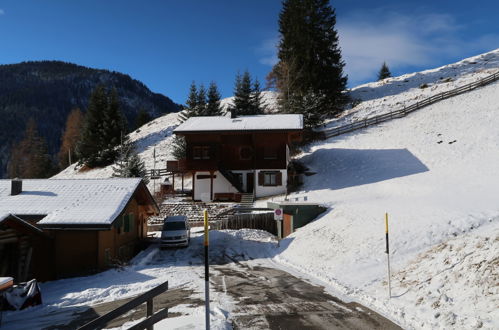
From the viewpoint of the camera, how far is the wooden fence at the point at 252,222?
89.9 feet

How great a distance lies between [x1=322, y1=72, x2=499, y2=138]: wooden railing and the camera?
4616cm

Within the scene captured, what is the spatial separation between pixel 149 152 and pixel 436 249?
51130mm

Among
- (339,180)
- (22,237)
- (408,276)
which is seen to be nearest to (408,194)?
(339,180)

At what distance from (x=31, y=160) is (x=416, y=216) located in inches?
2694

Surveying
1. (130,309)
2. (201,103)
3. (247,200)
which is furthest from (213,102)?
(130,309)

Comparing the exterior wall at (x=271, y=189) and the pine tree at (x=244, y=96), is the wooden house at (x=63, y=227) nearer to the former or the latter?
the exterior wall at (x=271, y=189)

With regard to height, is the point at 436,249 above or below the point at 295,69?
below

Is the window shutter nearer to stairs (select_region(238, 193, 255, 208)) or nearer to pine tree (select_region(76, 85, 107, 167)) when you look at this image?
stairs (select_region(238, 193, 255, 208))

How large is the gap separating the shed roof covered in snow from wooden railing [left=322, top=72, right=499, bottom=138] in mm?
31460

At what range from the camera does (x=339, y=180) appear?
33.1 metres

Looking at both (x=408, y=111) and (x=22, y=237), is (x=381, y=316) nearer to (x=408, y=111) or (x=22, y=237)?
(x=22, y=237)

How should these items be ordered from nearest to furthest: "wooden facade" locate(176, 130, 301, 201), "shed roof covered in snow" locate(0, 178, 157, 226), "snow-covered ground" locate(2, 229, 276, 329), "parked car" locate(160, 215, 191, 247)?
1. "snow-covered ground" locate(2, 229, 276, 329)
2. "shed roof covered in snow" locate(0, 178, 157, 226)
3. "parked car" locate(160, 215, 191, 247)
4. "wooden facade" locate(176, 130, 301, 201)

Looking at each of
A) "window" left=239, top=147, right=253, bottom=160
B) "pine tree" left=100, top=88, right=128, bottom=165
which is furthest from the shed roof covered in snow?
"pine tree" left=100, top=88, right=128, bottom=165

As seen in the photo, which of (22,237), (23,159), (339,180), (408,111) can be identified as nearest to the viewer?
(22,237)
